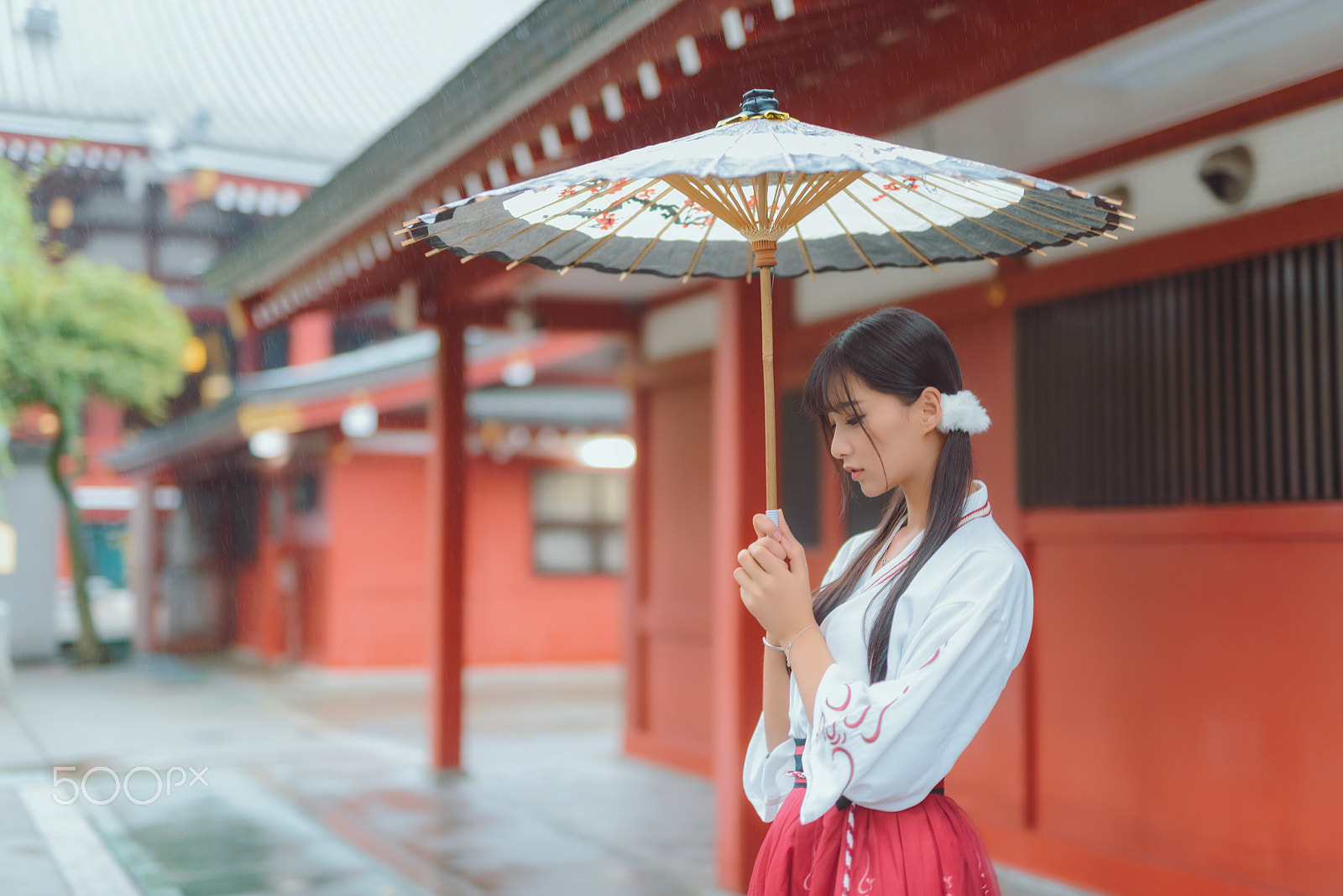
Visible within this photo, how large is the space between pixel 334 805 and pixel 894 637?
5773 millimetres

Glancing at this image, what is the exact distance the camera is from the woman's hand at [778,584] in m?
1.99

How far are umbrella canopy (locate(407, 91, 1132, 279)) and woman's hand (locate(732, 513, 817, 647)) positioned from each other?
0.59 m

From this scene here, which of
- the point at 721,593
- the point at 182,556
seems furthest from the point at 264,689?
the point at 721,593

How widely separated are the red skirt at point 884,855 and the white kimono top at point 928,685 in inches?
2.2

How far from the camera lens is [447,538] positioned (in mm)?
7953

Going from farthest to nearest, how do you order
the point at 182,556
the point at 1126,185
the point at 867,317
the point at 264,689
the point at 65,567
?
1. the point at 65,567
2. the point at 182,556
3. the point at 264,689
4. the point at 1126,185
5. the point at 867,317

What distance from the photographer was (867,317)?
2.09 m

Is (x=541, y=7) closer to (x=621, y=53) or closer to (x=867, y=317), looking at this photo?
(x=621, y=53)

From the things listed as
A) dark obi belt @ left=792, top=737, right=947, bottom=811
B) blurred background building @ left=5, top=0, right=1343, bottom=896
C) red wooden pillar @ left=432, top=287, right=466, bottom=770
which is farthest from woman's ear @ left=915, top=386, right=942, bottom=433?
red wooden pillar @ left=432, top=287, right=466, bottom=770

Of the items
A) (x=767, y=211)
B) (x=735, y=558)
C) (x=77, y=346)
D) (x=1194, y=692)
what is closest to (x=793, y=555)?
(x=767, y=211)

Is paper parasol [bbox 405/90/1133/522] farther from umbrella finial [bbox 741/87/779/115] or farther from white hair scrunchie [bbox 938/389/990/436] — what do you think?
white hair scrunchie [bbox 938/389/990/436]

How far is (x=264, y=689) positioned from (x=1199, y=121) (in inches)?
450

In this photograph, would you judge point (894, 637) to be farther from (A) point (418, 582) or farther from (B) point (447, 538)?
(A) point (418, 582)

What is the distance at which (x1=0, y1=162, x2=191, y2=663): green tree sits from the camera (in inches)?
416
